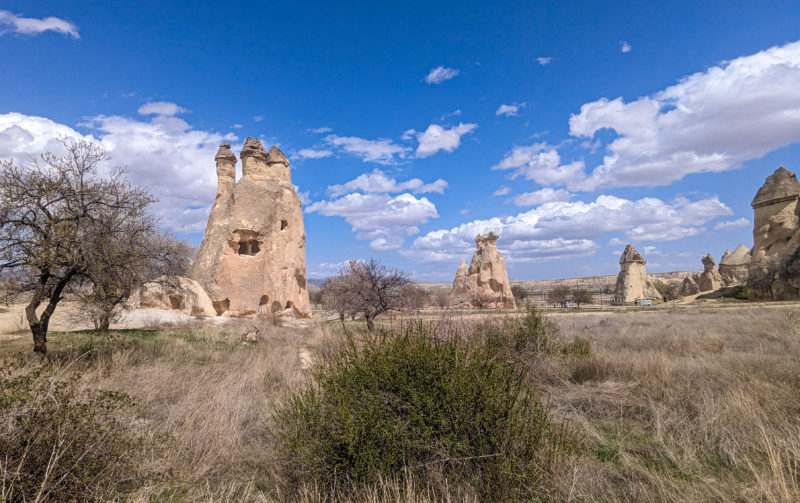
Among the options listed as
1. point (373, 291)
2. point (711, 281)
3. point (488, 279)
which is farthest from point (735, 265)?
point (373, 291)

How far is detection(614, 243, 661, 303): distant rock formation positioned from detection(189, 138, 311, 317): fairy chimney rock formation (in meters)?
34.7

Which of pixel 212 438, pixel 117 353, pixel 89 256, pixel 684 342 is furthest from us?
pixel 684 342

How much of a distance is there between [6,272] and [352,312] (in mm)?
12949

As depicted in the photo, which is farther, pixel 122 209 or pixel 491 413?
pixel 122 209

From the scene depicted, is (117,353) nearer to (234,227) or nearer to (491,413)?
(491,413)

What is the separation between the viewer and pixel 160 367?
24.5 feet

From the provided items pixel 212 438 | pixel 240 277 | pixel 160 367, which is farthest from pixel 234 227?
pixel 212 438

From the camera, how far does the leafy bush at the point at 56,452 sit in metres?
2.36

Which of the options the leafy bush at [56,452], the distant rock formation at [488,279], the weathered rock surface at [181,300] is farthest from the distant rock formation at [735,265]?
the leafy bush at [56,452]

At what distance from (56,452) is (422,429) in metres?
2.45

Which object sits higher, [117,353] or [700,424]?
[117,353]

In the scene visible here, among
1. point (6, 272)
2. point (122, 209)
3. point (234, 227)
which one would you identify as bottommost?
point (6, 272)

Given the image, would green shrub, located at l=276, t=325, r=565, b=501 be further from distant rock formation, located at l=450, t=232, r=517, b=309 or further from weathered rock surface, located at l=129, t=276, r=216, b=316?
distant rock formation, located at l=450, t=232, r=517, b=309

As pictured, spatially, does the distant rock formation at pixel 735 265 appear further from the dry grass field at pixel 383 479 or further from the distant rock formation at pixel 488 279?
the dry grass field at pixel 383 479
